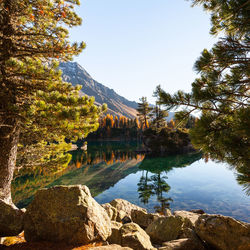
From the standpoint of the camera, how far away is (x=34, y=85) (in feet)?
19.6

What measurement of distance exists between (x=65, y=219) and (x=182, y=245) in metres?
3.84

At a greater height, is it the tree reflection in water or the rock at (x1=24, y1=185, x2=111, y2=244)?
the rock at (x1=24, y1=185, x2=111, y2=244)

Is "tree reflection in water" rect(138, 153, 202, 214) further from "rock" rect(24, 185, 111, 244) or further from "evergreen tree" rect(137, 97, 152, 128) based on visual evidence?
"evergreen tree" rect(137, 97, 152, 128)

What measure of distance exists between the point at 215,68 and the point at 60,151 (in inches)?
317

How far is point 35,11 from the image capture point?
5.98m

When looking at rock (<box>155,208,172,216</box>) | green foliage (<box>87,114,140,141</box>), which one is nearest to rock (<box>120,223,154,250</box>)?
rock (<box>155,208,172,216</box>)

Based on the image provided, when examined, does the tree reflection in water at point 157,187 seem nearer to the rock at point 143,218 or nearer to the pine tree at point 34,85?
the rock at point 143,218

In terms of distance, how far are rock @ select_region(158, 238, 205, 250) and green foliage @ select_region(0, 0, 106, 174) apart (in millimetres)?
4705

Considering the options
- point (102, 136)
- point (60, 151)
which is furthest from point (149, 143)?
point (102, 136)

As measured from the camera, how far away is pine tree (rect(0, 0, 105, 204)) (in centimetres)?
503

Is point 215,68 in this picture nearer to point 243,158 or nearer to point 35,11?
point 243,158

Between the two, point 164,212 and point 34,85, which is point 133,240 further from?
point 164,212

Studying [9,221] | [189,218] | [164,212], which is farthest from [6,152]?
[164,212]

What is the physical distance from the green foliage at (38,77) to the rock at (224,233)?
5.47 meters
